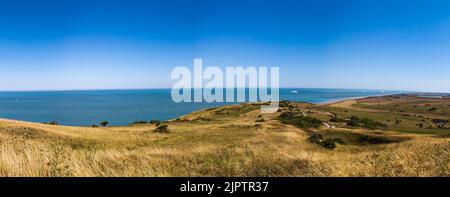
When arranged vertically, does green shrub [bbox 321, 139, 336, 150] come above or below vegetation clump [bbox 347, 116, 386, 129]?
above

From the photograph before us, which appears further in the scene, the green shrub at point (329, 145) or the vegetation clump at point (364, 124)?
the vegetation clump at point (364, 124)

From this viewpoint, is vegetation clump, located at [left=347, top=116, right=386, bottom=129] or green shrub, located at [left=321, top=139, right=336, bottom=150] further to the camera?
vegetation clump, located at [left=347, top=116, right=386, bottom=129]

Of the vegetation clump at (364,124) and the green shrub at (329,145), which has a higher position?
the green shrub at (329,145)

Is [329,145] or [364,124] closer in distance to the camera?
[329,145]

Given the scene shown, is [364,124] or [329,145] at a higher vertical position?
[329,145]
